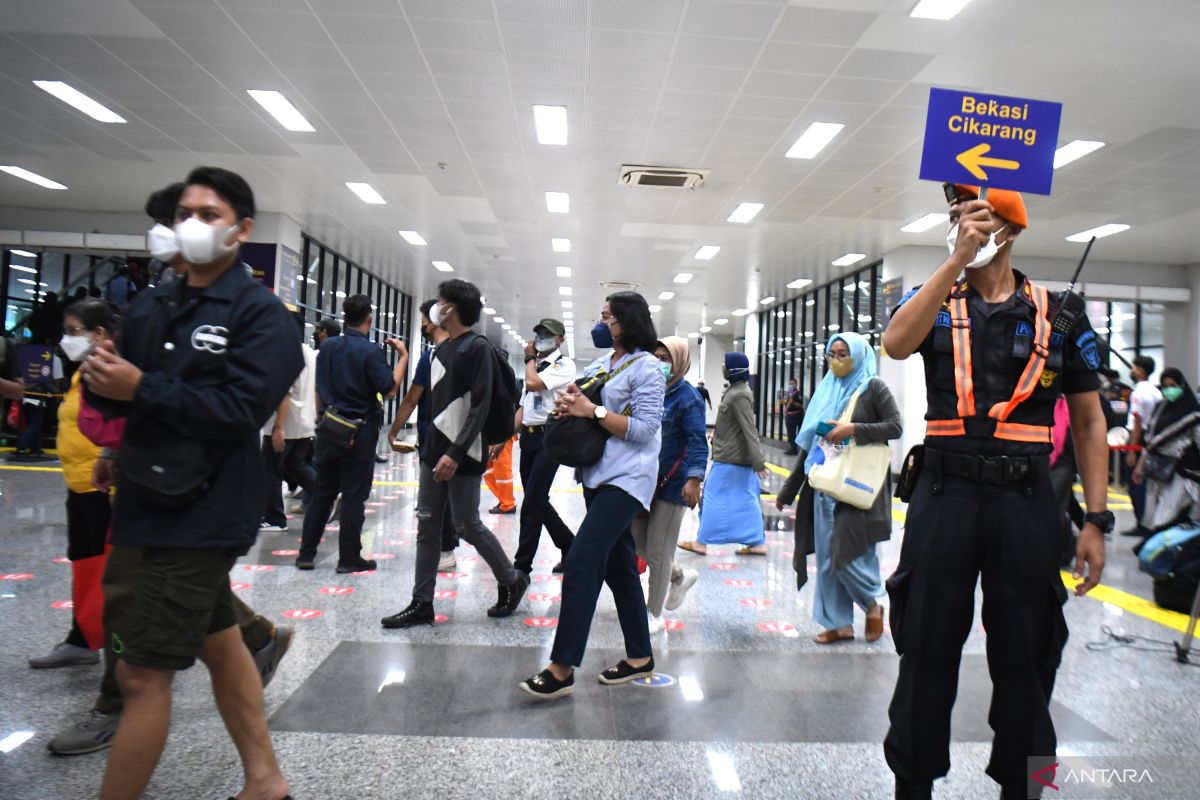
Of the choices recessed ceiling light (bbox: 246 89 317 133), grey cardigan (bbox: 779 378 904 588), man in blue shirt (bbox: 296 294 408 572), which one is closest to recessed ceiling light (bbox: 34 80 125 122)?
recessed ceiling light (bbox: 246 89 317 133)

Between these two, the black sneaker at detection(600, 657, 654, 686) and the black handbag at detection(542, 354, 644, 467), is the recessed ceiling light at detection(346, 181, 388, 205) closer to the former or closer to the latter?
the black handbag at detection(542, 354, 644, 467)

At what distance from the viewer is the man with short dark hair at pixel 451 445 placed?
3801mm

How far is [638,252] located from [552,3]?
31.9ft

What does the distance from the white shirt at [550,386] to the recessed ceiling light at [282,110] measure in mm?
4434

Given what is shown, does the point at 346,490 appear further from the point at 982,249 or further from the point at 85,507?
the point at 982,249

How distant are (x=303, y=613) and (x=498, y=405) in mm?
1521

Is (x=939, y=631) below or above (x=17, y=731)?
above

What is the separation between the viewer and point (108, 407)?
5.68ft

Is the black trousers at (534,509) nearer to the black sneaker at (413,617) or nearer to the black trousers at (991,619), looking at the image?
the black sneaker at (413,617)

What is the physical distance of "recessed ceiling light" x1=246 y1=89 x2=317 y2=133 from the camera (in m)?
7.68

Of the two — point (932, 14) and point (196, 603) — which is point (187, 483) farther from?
point (932, 14)

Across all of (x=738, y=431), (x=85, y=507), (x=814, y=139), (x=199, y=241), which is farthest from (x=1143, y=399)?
(x=85, y=507)

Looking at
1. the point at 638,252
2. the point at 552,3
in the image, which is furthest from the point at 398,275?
the point at 552,3

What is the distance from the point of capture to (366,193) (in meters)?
11.6
